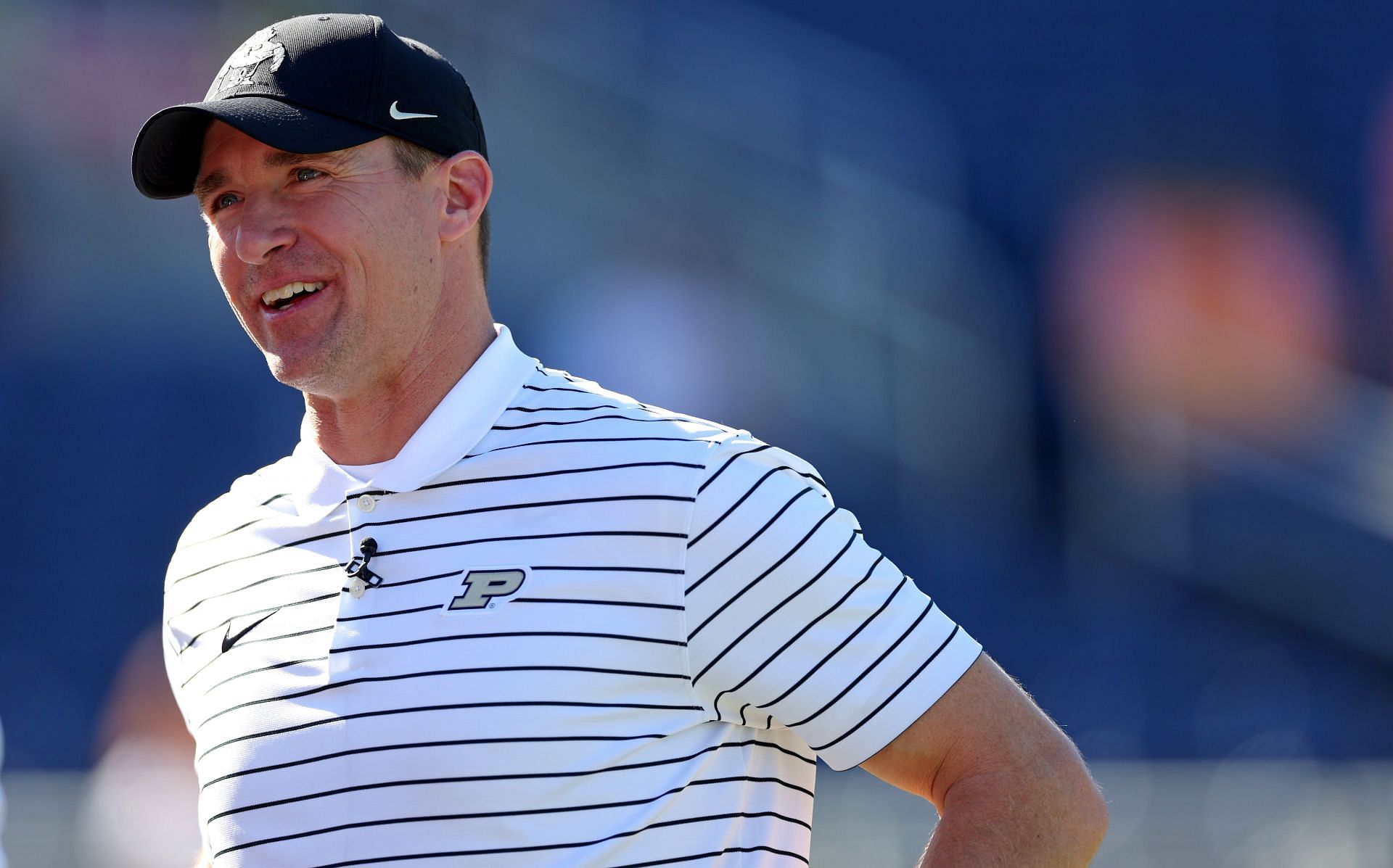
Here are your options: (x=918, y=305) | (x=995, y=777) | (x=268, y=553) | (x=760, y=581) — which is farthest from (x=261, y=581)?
(x=918, y=305)

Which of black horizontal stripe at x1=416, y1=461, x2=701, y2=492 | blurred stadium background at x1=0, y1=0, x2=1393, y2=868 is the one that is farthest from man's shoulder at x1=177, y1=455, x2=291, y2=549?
blurred stadium background at x1=0, y1=0, x2=1393, y2=868

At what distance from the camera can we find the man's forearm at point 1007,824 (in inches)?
59.0

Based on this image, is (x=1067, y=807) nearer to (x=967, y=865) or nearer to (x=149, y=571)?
(x=967, y=865)

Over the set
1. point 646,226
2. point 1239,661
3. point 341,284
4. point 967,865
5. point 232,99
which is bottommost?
point 967,865

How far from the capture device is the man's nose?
1703 millimetres

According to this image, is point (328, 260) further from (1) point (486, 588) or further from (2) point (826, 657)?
(2) point (826, 657)

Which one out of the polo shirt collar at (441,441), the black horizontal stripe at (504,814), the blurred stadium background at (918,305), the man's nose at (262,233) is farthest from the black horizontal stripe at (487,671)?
the blurred stadium background at (918,305)

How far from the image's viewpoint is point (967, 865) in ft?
4.91

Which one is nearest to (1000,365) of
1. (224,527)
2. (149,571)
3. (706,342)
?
(706,342)

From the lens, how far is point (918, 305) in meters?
6.97

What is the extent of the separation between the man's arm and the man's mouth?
30.1 inches

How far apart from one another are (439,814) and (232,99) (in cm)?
77

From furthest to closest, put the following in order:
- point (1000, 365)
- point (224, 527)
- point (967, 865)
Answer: point (1000, 365)
point (224, 527)
point (967, 865)

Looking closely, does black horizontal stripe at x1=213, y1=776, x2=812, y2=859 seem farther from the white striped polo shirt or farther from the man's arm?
the man's arm
